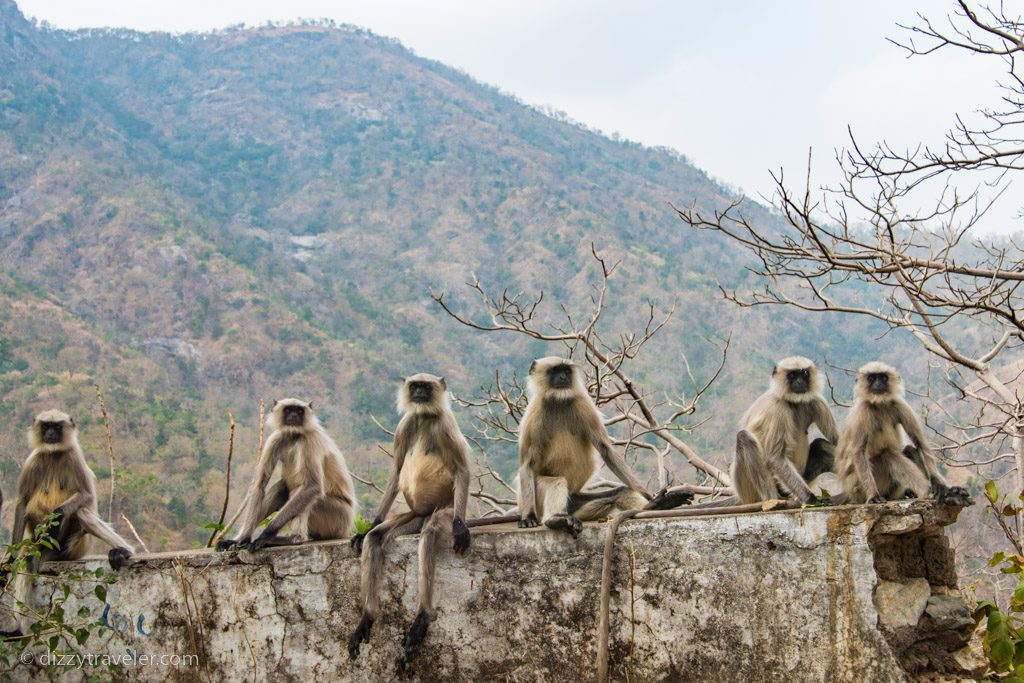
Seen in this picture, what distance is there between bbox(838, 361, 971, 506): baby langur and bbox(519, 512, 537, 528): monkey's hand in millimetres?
1474

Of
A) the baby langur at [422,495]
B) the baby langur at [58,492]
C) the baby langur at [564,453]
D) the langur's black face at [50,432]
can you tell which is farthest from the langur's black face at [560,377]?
the langur's black face at [50,432]

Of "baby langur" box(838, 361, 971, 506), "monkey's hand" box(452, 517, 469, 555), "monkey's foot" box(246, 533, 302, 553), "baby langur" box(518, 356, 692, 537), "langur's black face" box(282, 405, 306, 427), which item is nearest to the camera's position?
"monkey's hand" box(452, 517, 469, 555)

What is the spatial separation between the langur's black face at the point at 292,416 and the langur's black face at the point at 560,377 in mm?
1442

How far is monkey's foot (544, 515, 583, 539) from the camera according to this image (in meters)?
4.30

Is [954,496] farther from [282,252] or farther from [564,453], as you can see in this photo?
[282,252]

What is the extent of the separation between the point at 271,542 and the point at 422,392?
1.08 meters

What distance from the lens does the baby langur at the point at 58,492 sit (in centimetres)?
565

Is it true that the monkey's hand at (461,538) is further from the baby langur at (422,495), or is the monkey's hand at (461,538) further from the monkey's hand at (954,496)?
the monkey's hand at (954,496)

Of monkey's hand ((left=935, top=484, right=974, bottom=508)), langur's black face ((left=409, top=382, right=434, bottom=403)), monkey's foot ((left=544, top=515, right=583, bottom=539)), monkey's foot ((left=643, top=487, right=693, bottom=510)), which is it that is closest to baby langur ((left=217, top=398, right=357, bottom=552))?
langur's black face ((left=409, top=382, right=434, bottom=403))

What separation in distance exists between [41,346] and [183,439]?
21.5ft

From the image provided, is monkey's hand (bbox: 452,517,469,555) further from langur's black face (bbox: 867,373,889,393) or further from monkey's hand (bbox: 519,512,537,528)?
langur's black face (bbox: 867,373,889,393)

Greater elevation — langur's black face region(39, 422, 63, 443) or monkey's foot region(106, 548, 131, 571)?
langur's black face region(39, 422, 63, 443)

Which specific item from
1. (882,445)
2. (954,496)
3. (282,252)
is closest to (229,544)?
(882,445)

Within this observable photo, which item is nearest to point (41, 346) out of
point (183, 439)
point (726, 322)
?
point (183, 439)
